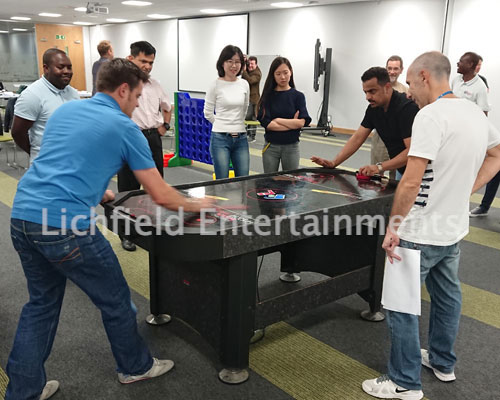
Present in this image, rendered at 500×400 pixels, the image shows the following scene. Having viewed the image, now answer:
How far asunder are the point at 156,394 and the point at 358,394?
2.81ft

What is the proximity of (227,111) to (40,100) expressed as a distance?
59.4 inches

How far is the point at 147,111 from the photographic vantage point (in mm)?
3463

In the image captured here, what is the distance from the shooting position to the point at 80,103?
68.2 inches

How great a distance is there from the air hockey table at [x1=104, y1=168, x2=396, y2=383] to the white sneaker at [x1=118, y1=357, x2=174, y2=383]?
210 millimetres

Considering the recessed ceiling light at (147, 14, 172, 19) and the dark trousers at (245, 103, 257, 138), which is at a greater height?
the recessed ceiling light at (147, 14, 172, 19)

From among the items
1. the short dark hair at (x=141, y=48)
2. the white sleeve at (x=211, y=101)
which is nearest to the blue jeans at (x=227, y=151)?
the white sleeve at (x=211, y=101)

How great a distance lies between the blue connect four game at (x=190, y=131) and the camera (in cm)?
634

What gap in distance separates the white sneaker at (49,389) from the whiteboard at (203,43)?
35.8 ft

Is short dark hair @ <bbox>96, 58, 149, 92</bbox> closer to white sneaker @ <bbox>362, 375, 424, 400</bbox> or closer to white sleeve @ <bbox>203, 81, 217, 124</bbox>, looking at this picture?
white sneaker @ <bbox>362, 375, 424, 400</bbox>

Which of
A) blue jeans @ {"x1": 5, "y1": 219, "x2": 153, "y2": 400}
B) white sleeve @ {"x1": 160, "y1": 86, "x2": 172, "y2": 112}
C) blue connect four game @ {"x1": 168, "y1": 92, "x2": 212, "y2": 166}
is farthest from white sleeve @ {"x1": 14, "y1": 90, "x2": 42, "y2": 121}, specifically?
blue connect four game @ {"x1": 168, "y1": 92, "x2": 212, "y2": 166}

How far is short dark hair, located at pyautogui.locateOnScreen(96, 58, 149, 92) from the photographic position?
1772mm

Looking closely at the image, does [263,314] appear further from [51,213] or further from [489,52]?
[489,52]

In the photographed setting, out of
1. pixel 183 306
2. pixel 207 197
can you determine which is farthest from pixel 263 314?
pixel 207 197

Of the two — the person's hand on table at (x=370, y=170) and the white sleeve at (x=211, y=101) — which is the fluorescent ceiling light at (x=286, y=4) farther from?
the person's hand on table at (x=370, y=170)
